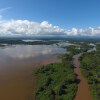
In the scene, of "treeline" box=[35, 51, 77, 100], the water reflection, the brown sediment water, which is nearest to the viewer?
"treeline" box=[35, 51, 77, 100]

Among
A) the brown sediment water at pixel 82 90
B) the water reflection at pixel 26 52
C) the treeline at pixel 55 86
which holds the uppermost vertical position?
the water reflection at pixel 26 52

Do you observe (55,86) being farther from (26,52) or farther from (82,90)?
(26,52)

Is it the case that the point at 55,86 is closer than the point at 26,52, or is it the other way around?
the point at 55,86

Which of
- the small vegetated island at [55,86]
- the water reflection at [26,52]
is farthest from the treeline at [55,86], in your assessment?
the water reflection at [26,52]

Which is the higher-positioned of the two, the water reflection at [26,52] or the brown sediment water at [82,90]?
the water reflection at [26,52]

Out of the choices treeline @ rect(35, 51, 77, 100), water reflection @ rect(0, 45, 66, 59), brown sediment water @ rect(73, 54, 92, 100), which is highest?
water reflection @ rect(0, 45, 66, 59)

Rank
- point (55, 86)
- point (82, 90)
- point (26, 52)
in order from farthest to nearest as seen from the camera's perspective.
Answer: point (26, 52) → point (55, 86) → point (82, 90)

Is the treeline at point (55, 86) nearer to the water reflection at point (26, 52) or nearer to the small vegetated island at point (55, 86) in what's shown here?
the small vegetated island at point (55, 86)

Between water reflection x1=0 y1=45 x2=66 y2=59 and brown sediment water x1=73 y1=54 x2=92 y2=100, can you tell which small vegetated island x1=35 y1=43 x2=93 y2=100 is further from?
water reflection x1=0 y1=45 x2=66 y2=59

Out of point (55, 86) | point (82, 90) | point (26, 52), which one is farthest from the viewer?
point (26, 52)

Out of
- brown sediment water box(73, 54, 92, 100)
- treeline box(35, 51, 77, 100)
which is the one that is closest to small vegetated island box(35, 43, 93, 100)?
treeline box(35, 51, 77, 100)

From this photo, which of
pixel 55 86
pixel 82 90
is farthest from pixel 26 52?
pixel 82 90

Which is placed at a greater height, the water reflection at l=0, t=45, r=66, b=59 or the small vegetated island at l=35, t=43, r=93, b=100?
the water reflection at l=0, t=45, r=66, b=59
